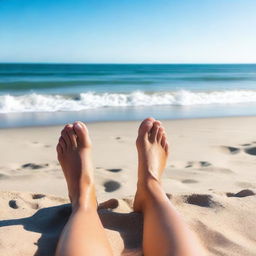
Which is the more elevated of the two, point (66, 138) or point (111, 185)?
point (66, 138)

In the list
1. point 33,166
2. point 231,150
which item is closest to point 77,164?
point 33,166

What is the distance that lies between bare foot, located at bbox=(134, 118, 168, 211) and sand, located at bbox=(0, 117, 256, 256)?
151 millimetres

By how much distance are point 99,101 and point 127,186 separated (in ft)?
21.6

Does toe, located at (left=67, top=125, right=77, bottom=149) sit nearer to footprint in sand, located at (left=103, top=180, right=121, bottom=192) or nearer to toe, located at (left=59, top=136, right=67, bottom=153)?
toe, located at (left=59, top=136, right=67, bottom=153)

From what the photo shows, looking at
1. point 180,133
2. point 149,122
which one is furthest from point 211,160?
point 180,133

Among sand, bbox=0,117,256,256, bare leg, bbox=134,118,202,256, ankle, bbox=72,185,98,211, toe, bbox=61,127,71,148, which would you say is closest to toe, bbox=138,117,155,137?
bare leg, bbox=134,118,202,256

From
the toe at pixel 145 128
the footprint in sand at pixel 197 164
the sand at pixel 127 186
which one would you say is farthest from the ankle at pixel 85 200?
the footprint in sand at pixel 197 164

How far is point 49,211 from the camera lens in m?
2.02

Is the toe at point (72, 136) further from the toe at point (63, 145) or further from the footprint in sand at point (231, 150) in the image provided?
the footprint in sand at point (231, 150)

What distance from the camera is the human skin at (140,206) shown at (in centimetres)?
136

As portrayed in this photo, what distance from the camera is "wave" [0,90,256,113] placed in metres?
7.93

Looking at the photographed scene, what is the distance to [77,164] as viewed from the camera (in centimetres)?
228

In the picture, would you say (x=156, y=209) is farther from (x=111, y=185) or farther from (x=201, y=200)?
(x=111, y=185)

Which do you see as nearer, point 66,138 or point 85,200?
point 85,200
